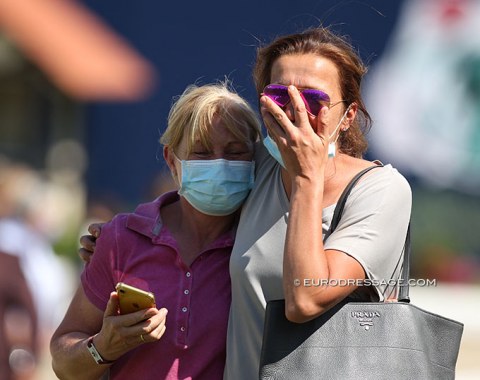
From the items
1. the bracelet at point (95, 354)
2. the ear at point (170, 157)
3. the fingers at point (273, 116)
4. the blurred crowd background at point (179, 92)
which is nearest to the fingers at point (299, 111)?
the fingers at point (273, 116)

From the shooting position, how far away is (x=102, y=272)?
10.7ft

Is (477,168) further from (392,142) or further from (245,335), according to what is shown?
(245,335)

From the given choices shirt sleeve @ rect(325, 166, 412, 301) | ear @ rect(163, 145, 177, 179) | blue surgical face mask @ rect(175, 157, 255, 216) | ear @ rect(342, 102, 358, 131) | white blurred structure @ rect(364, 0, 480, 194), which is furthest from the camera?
white blurred structure @ rect(364, 0, 480, 194)

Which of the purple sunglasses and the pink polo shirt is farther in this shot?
the pink polo shirt

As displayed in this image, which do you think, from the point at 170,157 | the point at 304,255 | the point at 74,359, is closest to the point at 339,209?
the point at 304,255

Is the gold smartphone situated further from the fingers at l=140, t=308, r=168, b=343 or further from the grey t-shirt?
the grey t-shirt

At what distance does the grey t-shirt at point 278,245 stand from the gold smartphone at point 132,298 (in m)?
0.27

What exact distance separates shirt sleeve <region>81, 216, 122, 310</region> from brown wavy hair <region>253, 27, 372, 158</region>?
27.5 inches

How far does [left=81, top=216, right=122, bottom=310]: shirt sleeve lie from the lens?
325 cm

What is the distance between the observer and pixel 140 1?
1297 centimetres

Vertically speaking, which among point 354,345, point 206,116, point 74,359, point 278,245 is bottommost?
point 74,359

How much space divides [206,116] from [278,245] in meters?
0.52

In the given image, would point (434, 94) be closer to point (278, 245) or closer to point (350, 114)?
point (350, 114)

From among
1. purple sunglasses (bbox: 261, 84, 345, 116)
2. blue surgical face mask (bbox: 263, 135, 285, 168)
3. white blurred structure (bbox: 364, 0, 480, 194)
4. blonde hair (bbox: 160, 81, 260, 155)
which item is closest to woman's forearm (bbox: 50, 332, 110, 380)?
blonde hair (bbox: 160, 81, 260, 155)
